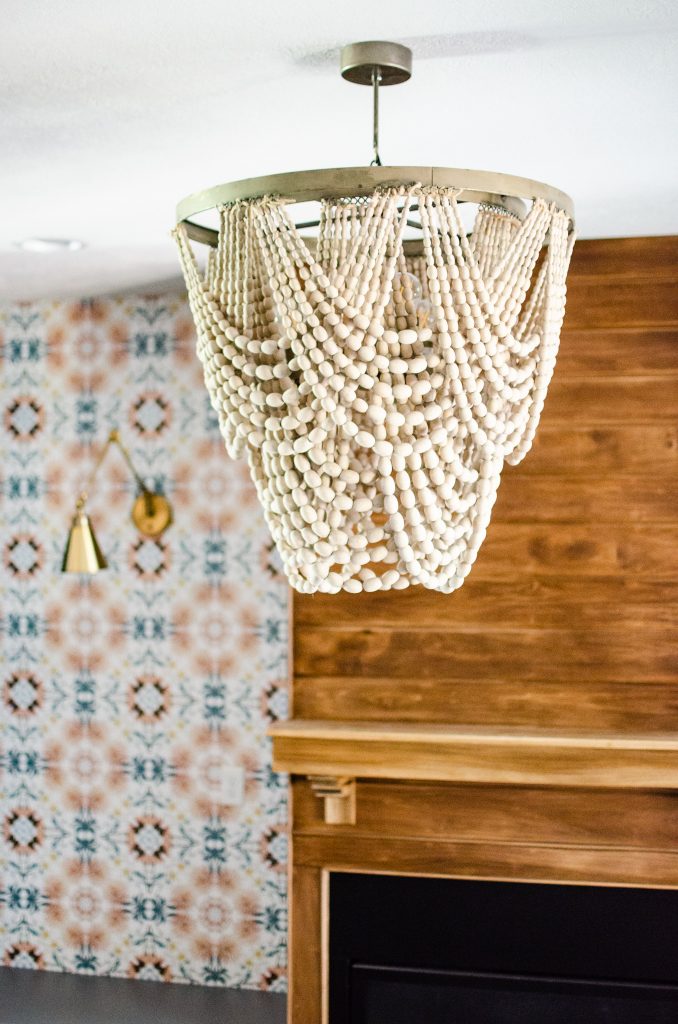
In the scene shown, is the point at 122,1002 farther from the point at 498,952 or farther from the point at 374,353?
the point at 374,353

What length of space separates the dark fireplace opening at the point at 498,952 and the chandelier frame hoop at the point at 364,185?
205 centimetres

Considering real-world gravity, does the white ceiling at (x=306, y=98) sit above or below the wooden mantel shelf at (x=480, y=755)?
above

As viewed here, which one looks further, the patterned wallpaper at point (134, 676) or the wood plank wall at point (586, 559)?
the patterned wallpaper at point (134, 676)

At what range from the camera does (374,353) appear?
100cm

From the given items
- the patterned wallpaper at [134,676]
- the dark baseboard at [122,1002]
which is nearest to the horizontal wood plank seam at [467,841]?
the patterned wallpaper at [134,676]

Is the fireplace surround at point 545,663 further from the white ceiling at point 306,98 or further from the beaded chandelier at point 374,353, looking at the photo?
the beaded chandelier at point 374,353

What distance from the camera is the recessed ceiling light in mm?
2619

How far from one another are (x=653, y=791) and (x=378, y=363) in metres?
1.97

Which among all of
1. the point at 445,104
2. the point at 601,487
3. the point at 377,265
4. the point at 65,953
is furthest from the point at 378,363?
the point at 65,953

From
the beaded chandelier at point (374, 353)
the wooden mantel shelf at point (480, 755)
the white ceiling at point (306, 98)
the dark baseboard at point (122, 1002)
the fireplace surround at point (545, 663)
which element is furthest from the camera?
the dark baseboard at point (122, 1002)

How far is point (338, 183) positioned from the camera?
1.01 metres

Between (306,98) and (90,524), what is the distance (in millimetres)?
2016

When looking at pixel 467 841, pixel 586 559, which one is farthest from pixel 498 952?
pixel 586 559

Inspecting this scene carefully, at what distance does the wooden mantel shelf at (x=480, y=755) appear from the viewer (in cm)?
259
